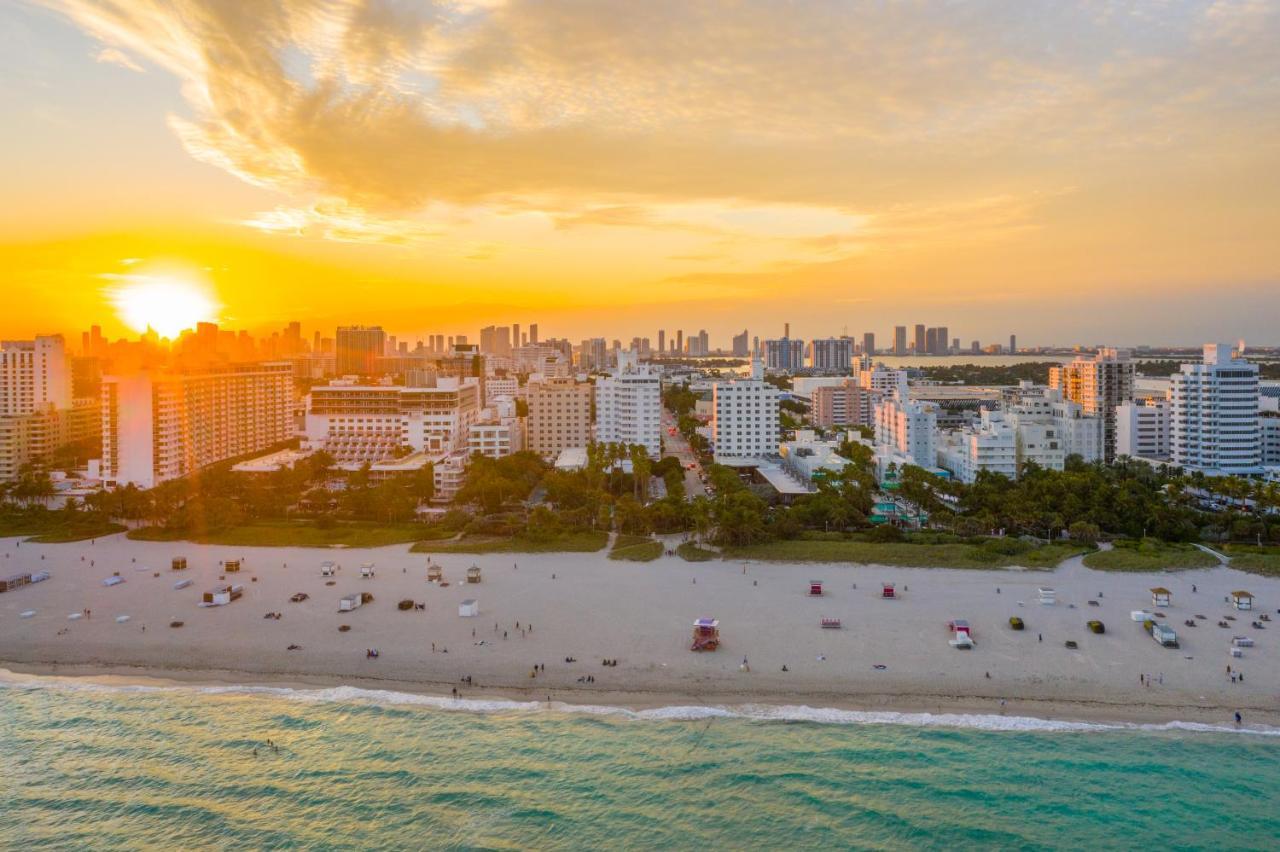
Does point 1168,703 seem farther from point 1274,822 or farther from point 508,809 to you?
point 508,809

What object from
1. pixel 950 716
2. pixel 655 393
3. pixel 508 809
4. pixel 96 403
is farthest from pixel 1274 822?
pixel 96 403

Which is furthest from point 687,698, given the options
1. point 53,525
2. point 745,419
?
point 745,419

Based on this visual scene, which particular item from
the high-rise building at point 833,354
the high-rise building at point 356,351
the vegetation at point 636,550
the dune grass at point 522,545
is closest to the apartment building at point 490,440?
the dune grass at point 522,545

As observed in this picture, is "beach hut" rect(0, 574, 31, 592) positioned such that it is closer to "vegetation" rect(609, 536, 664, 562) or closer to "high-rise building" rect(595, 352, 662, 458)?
"vegetation" rect(609, 536, 664, 562)

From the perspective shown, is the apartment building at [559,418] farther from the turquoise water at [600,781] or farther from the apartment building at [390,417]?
the turquoise water at [600,781]

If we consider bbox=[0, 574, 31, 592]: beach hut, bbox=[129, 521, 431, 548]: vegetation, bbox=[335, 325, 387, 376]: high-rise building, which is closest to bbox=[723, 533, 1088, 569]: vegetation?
bbox=[129, 521, 431, 548]: vegetation
